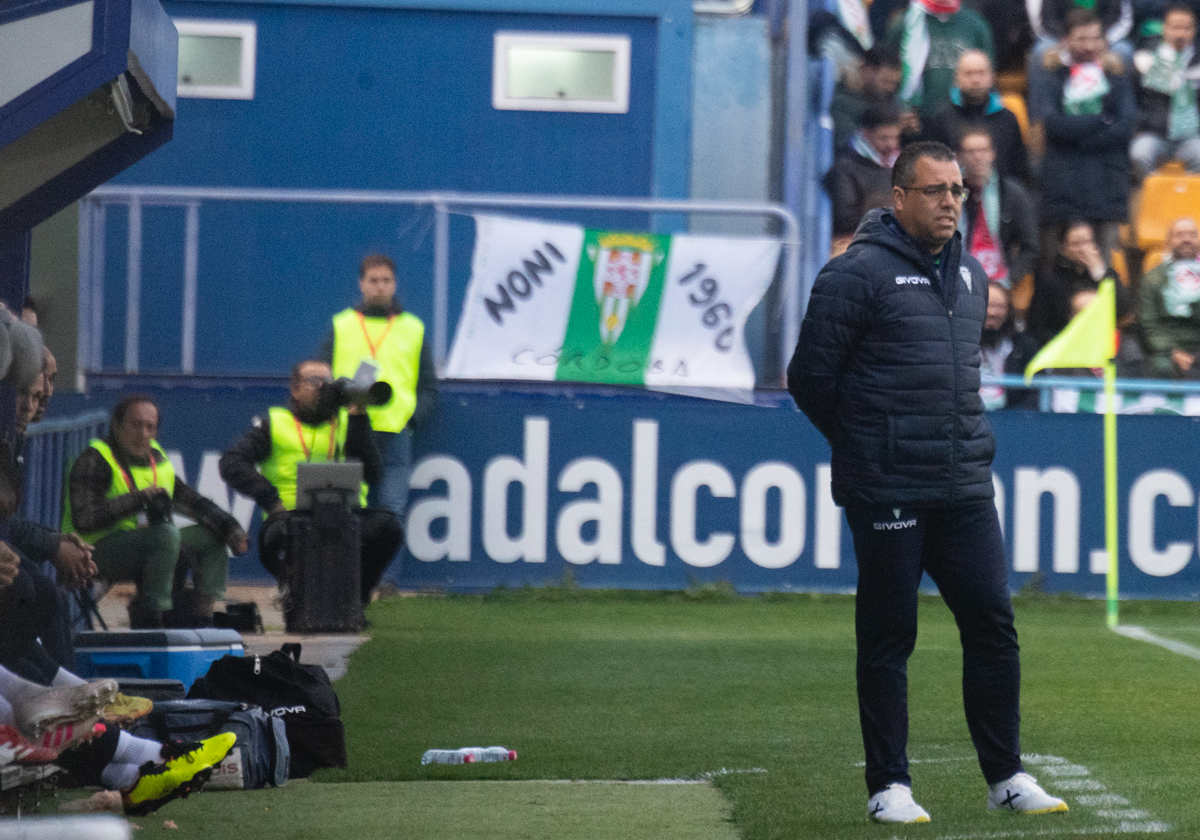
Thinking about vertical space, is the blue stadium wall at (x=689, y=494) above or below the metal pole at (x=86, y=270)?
below

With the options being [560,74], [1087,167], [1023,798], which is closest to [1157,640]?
[1087,167]

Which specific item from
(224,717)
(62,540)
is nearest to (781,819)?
(224,717)

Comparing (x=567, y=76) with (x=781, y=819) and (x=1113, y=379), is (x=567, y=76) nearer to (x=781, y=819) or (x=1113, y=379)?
(x=1113, y=379)

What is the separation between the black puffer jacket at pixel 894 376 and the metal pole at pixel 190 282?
7.43m

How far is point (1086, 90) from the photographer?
1443 centimetres

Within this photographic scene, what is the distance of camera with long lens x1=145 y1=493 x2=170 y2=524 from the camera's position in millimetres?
9547

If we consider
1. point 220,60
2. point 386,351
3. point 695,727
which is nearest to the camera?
point 695,727

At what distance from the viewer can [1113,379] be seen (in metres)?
12.3

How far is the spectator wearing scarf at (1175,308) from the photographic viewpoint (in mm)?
13469

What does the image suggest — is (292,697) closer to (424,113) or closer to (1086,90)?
(424,113)

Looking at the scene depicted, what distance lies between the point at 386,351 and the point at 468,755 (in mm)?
5343

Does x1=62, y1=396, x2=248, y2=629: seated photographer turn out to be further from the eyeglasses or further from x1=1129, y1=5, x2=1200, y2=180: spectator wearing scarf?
x1=1129, y1=5, x2=1200, y2=180: spectator wearing scarf

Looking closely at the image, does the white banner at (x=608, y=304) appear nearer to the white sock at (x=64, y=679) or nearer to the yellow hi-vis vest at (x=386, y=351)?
the yellow hi-vis vest at (x=386, y=351)

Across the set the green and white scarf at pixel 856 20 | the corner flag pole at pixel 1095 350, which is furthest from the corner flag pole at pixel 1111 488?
the green and white scarf at pixel 856 20
